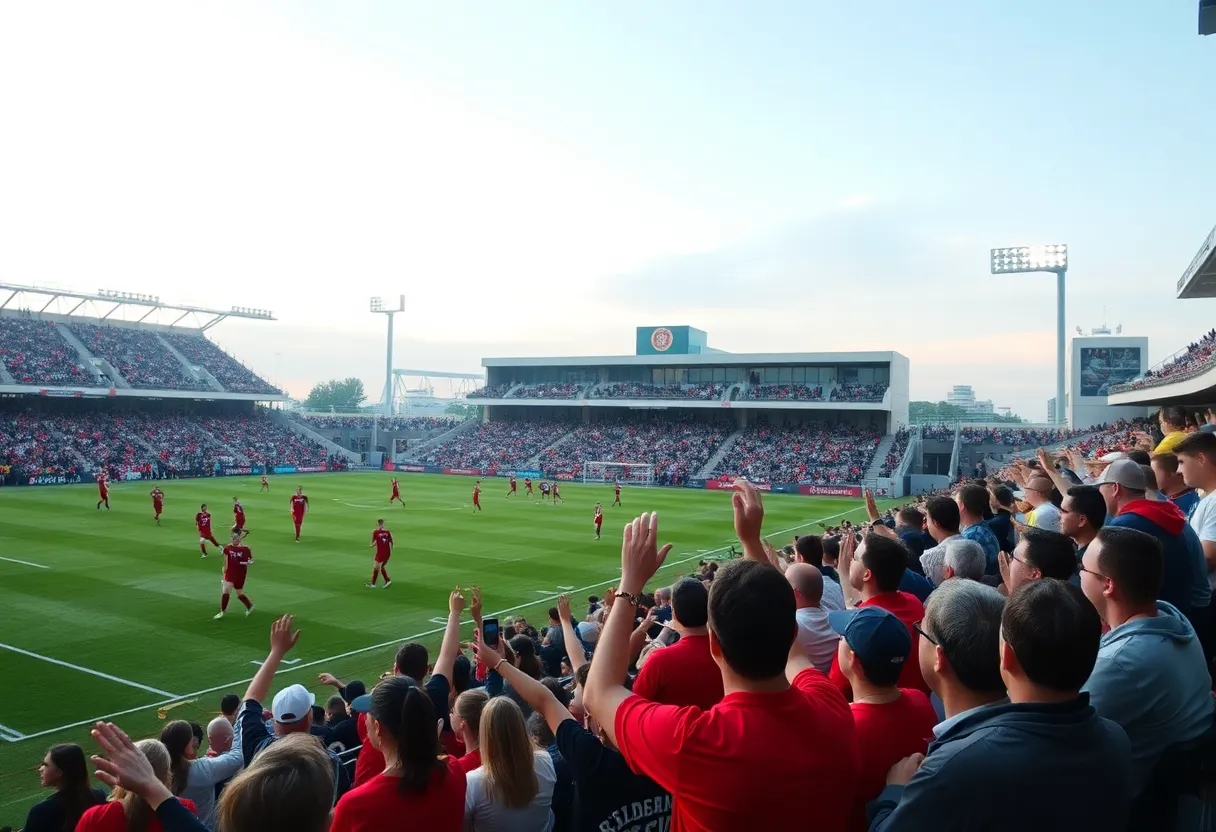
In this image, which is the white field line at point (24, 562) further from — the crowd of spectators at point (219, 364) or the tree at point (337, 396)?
the tree at point (337, 396)

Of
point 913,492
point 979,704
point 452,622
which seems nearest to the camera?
point 979,704

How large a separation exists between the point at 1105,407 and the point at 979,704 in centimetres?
6783

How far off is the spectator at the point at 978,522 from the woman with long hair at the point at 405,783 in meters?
5.13

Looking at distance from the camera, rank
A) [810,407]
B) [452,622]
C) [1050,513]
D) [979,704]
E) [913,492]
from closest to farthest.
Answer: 1. [979,704]
2. [452,622]
3. [1050,513]
4. [913,492]
5. [810,407]

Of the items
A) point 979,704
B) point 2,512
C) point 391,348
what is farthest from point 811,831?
point 391,348

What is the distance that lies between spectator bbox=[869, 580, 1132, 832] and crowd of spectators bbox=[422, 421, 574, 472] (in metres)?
60.6

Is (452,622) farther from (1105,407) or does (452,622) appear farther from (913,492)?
(1105,407)

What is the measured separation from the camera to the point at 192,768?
5.70 meters

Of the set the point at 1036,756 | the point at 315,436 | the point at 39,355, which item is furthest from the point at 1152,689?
the point at 315,436

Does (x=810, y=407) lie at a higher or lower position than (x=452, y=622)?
higher

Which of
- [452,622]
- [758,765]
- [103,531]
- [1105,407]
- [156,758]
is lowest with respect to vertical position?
[103,531]

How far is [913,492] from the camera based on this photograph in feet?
173

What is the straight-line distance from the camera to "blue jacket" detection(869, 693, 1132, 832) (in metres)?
2.27

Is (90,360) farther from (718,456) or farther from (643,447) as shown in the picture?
(718,456)
